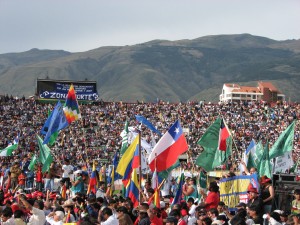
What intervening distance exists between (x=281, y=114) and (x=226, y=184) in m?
49.9

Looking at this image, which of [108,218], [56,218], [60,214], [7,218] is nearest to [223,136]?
[60,214]

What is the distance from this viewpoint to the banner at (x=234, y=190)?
16022 millimetres

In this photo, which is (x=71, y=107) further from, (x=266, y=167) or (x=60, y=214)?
(x=60, y=214)

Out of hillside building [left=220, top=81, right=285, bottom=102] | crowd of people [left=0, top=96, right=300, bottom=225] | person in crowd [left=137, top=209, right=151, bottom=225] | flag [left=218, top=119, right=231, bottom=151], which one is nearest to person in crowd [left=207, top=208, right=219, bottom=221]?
person in crowd [left=137, top=209, right=151, bottom=225]

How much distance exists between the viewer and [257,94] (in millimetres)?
173250

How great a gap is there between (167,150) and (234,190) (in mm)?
2891

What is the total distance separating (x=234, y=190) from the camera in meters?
16.3

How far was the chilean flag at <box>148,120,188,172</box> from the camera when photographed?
18578mm

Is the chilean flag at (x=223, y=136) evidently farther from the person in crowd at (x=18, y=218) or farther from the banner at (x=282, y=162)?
the person in crowd at (x=18, y=218)

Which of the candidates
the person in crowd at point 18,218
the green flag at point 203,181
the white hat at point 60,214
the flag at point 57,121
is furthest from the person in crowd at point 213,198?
the flag at point 57,121

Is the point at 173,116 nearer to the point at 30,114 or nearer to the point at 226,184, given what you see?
the point at 30,114

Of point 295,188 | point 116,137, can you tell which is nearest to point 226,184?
point 295,188

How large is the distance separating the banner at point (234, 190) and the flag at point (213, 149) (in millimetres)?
3537

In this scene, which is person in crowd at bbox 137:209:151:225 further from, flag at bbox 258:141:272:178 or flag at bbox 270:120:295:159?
flag at bbox 270:120:295:159
